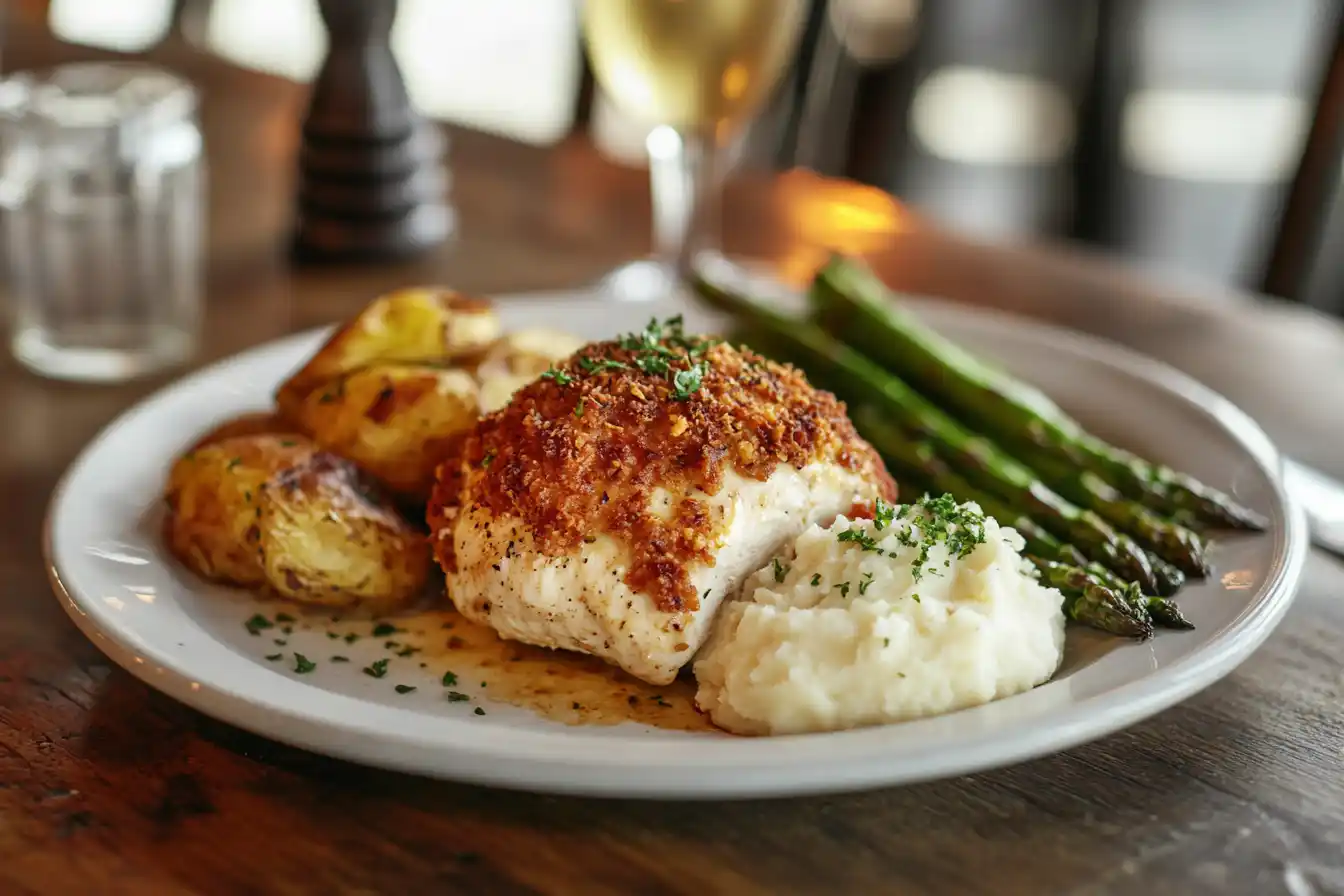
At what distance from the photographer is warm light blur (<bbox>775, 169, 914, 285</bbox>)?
146 inches

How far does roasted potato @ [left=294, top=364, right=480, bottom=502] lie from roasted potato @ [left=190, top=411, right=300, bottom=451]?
106mm

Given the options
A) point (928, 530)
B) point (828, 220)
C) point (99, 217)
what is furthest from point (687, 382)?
point (828, 220)

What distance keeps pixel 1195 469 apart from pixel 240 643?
1.53m

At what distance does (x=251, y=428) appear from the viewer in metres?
2.27

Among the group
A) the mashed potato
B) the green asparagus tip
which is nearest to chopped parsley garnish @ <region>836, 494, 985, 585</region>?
the mashed potato

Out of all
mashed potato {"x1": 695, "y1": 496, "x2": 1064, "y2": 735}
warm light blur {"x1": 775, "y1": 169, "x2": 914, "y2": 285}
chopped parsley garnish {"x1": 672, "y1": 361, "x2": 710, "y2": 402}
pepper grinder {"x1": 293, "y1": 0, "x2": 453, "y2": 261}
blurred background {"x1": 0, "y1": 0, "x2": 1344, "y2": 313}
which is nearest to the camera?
mashed potato {"x1": 695, "y1": 496, "x2": 1064, "y2": 735}

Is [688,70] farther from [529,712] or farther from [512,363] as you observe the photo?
[529,712]

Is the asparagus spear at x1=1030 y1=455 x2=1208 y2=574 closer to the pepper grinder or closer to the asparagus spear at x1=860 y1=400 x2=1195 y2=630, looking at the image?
the asparagus spear at x1=860 y1=400 x2=1195 y2=630

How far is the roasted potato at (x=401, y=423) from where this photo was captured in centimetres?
212

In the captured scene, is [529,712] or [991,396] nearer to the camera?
[529,712]

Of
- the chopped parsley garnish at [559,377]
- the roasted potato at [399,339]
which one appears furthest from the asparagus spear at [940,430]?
the chopped parsley garnish at [559,377]

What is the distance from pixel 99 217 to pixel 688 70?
1263mm

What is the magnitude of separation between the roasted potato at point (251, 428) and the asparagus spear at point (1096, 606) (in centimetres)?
119

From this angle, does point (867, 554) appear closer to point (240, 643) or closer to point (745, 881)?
point (745, 881)
